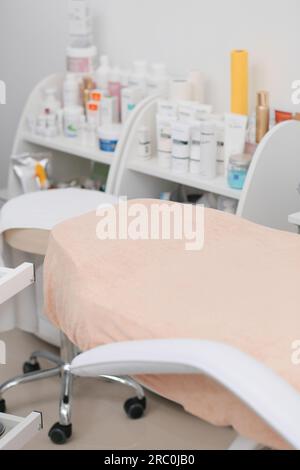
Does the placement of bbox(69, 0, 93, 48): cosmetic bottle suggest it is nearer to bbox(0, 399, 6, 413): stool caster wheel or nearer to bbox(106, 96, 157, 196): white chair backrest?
bbox(106, 96, 157, 196): white chair backrest

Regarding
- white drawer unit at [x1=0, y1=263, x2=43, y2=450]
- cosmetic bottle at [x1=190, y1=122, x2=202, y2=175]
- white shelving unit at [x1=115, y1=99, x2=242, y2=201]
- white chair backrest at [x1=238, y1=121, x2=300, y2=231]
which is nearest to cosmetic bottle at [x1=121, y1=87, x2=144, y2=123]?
white shelving unit at [x1=115, y1=99, x2=242, y2=201]

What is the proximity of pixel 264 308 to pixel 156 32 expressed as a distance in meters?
1.71

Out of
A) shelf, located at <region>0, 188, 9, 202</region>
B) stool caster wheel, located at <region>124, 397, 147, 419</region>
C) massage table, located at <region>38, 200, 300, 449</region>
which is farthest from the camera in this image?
shelf, located at <region>0, 188, 9, 202</region>

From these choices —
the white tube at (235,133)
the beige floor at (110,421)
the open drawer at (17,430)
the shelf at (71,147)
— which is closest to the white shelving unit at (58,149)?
the shelf at (71,147)

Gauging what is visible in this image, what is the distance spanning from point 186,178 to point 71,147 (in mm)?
538

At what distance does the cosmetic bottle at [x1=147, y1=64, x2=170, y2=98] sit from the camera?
2.48 meters

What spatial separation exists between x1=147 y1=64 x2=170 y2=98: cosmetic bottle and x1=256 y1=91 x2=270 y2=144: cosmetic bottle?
1.30ft

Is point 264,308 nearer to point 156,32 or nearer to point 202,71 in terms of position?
point 202,71

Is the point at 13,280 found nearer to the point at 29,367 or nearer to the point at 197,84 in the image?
the point at 29,367

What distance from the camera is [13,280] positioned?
4.54 feet

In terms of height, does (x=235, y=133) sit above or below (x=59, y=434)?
above

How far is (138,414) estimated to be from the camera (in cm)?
209

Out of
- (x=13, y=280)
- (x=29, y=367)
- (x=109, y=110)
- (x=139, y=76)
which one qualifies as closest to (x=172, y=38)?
(x=139, y=76)
